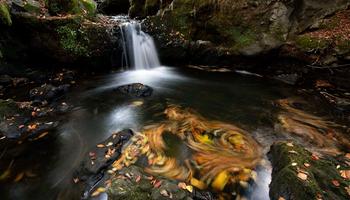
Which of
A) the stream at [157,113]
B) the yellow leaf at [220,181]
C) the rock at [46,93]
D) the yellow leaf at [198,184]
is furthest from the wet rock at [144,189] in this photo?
the rock at [46,93]

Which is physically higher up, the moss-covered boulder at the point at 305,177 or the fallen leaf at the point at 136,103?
the moss-covered boulder at the point at 305,177

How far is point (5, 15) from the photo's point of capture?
8539mm

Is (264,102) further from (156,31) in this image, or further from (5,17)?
(5,17)

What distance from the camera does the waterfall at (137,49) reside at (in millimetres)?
10688

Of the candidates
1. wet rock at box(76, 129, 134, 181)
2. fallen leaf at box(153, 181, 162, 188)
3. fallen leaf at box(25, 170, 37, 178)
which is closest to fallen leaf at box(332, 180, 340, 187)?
fallen leaf at box(153, 181, 162, 188)

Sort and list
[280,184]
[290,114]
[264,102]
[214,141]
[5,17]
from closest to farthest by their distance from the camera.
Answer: [280,184]
[214,141]
[290,114]
[264,102]
[5,17]

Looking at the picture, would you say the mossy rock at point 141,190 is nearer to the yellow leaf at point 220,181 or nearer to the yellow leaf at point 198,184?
the yellow leaf at point 198,184

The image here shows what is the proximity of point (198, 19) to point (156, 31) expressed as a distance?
185 centimetres

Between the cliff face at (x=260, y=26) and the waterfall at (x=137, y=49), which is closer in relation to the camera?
the cliff face at (x=260, y=26)

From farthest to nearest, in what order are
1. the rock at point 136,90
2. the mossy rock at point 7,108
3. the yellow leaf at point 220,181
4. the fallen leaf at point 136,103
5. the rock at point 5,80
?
the rock at point 5,80 < the rock at point 136,90 < the fallen leaf at point 136,103 < the mossy rock at point 7,108 < the yellow leaf at point 220,181

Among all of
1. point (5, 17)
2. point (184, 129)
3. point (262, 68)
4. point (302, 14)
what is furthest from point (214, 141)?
point (5, 17)

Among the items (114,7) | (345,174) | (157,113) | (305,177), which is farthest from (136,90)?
(114,7)

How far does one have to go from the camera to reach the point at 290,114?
6.83 m

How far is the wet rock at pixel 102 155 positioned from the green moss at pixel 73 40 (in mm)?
5316
